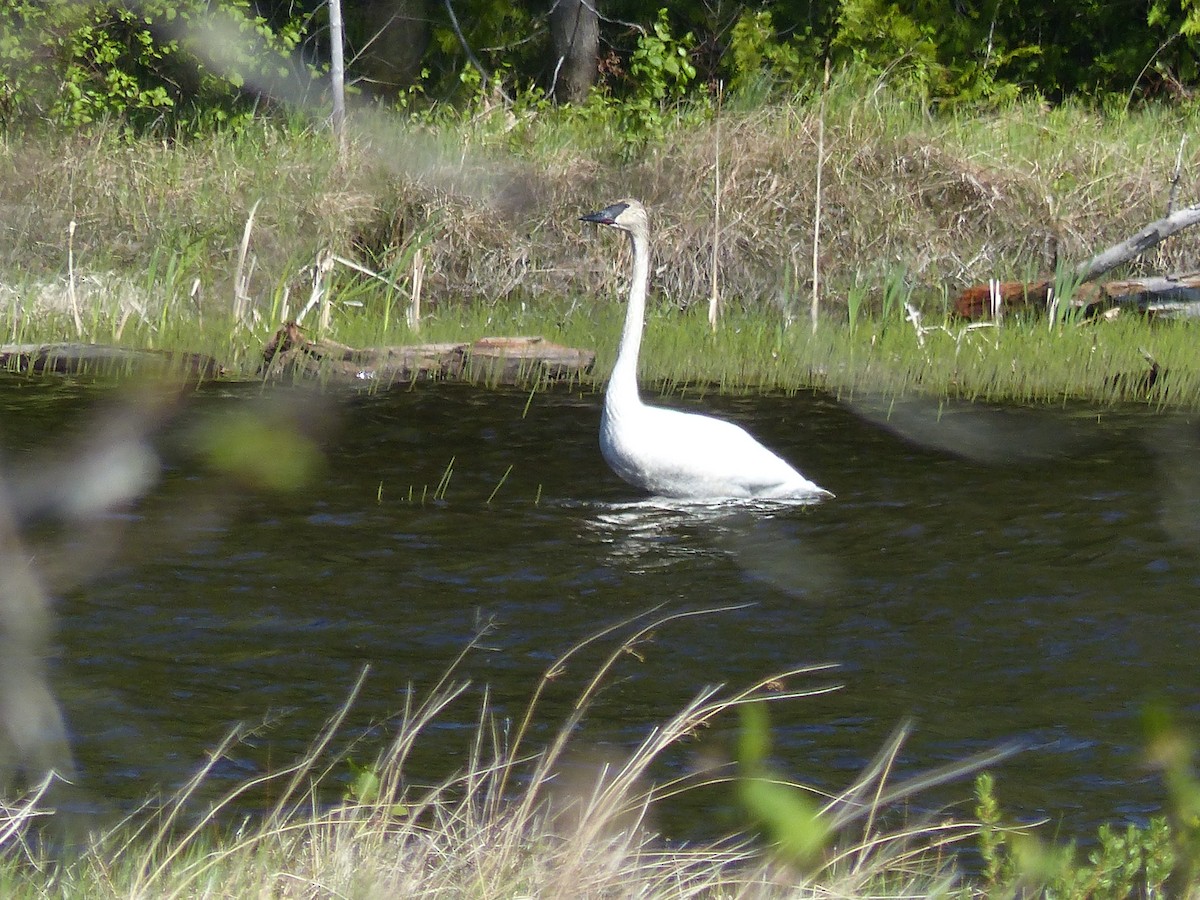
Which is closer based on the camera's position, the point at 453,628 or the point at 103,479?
the point at 103,479

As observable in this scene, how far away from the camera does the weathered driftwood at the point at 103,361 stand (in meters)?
10.6

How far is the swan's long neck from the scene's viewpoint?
777cm

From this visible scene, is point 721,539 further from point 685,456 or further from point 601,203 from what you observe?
point 601,203

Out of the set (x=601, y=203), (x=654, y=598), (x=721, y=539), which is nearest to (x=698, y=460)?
(x=721, y=539)

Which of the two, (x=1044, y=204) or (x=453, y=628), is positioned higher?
(x=1044, y=204)

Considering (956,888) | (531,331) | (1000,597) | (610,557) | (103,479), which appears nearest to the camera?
(103,479)

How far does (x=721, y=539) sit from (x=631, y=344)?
136 centimetres

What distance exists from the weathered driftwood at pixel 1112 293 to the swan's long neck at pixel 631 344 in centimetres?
413

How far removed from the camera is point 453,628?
221 inches

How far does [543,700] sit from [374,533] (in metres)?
2.24

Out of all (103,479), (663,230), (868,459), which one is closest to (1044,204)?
(663,230)

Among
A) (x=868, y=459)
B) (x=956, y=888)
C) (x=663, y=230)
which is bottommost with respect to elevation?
(x=956, y=888)

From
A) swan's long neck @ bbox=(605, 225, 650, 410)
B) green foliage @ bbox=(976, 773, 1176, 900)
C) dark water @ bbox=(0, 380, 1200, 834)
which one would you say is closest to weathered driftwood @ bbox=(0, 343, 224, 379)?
dark water @ bbox=(0, 380, 1200, 834)

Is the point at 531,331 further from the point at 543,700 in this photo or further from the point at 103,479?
the point at 103,479
